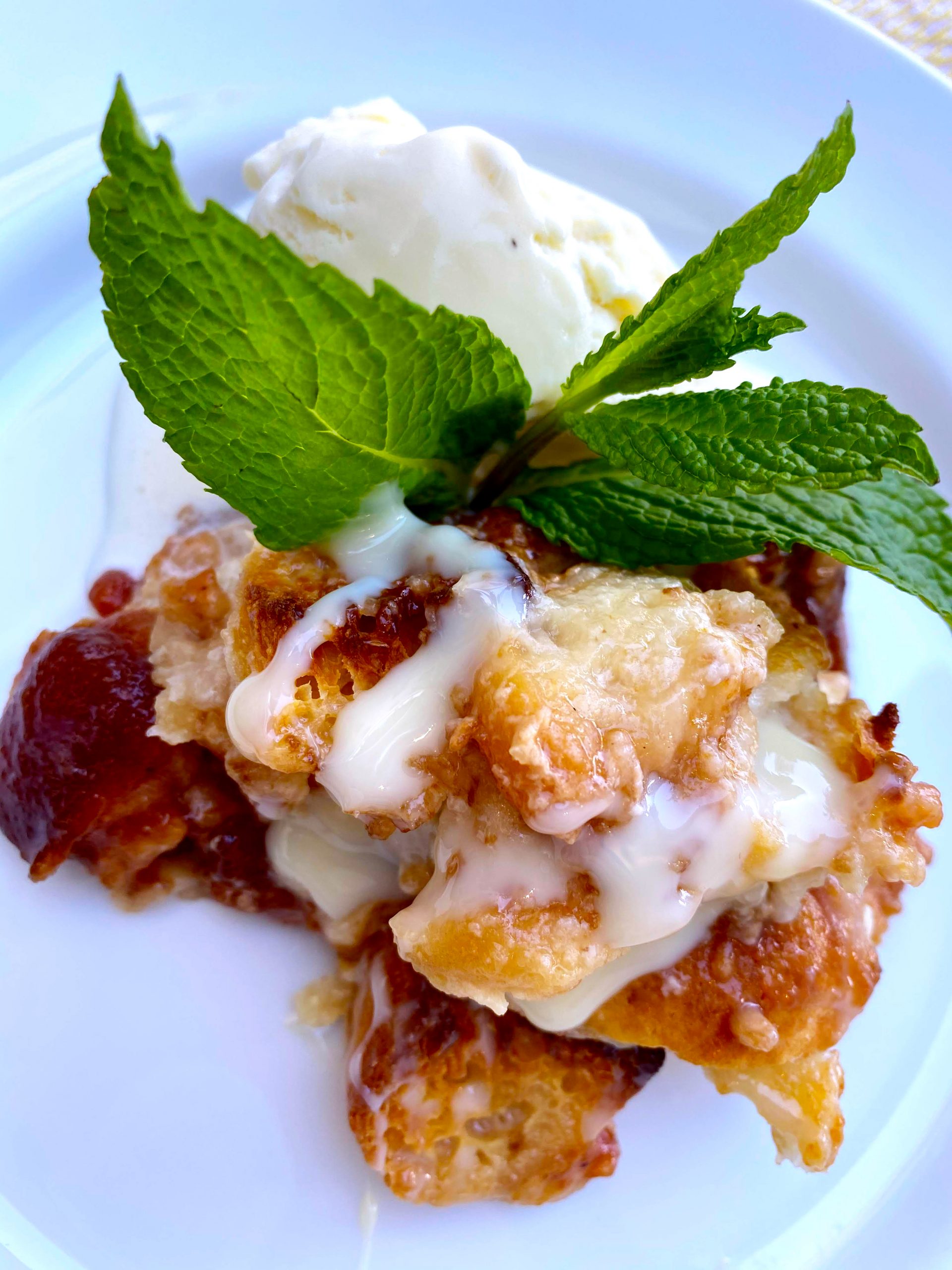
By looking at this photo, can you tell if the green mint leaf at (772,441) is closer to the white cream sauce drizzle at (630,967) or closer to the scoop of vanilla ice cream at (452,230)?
the scoop of vanilla ice cream at (452,230)

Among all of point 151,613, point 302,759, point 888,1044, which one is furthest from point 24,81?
point 888,1044

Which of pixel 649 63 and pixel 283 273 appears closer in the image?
pixel 283 273

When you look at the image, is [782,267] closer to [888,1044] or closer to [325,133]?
[325,133]

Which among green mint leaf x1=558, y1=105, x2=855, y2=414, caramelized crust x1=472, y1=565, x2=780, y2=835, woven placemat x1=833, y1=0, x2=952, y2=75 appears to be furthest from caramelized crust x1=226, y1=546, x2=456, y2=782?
woven placemat x1=833, y1=0, x2=952, y2=75

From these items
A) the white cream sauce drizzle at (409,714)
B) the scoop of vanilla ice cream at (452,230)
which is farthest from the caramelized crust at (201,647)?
the scoop of vanilla ice cream at (452,230)

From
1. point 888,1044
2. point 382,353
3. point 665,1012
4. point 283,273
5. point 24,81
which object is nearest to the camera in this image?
point 283,273

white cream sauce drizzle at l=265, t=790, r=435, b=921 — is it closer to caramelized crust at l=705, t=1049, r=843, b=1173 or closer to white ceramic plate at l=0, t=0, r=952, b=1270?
white ceramic plate at l=0, t=0, r=952, b=1270

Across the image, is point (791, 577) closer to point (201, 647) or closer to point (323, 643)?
point (323, 643)
